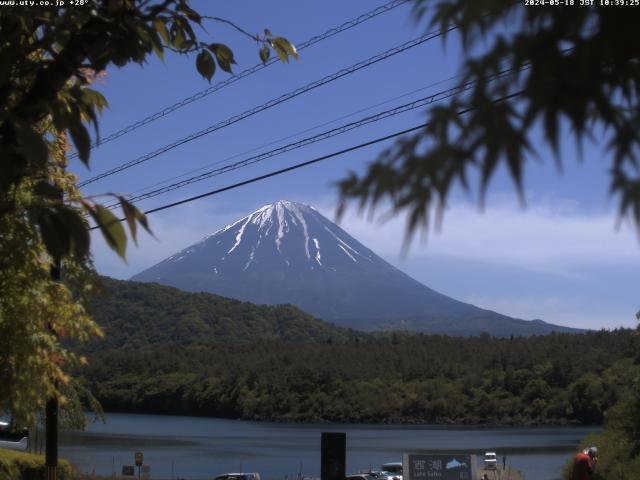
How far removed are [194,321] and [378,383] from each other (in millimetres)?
60443

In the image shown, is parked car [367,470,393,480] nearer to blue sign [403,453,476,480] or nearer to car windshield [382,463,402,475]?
car windshield [382,463,402,475]

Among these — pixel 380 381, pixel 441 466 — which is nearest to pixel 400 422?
pixel 380 381

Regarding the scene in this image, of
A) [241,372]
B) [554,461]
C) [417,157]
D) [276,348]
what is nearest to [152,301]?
[276,348]

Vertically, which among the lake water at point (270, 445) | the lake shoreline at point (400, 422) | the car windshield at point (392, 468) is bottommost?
the lake shoreline at point (400, 422)

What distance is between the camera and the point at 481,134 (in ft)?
5.75

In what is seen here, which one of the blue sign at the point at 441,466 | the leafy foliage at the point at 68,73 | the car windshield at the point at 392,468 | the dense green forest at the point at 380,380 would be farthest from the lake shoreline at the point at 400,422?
the leafy foliage at the point at 68,73

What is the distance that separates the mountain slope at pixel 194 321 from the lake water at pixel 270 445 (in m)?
46.1

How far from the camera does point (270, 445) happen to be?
240 feet

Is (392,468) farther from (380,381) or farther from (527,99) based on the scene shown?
(380,381)

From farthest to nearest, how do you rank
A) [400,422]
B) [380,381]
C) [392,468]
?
[380,381], [400,422], [392,468]

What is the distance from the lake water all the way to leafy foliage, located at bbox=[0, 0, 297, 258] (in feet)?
145

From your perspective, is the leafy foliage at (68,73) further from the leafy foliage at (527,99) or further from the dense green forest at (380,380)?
the dense green forest at (380,380)

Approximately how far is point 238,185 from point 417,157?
401 inches

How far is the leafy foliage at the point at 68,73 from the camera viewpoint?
9.34 feet
